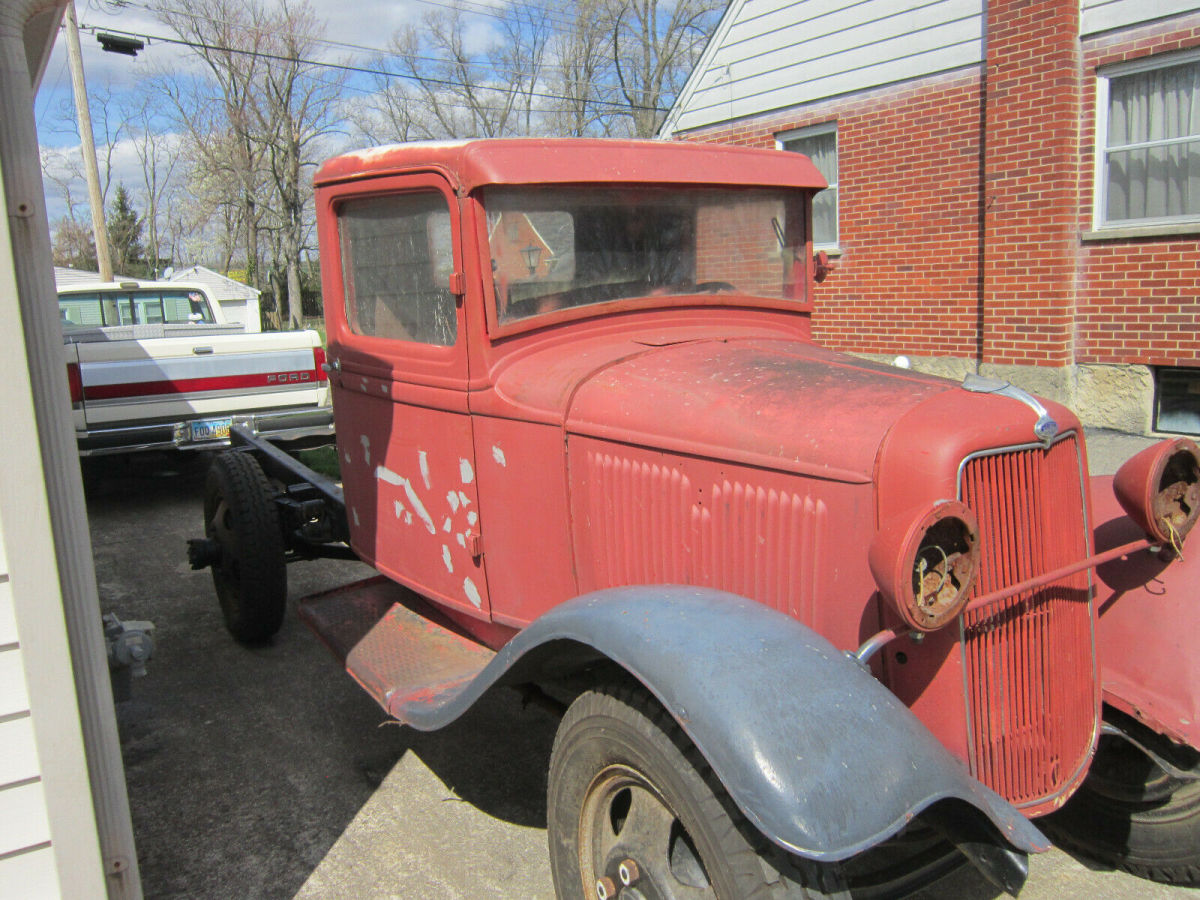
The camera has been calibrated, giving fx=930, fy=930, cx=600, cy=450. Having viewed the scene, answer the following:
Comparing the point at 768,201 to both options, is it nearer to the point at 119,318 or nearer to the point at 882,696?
the point at 882,696

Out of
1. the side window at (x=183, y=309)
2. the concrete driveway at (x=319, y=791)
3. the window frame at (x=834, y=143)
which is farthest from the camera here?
the side window at (x=183, y=309)

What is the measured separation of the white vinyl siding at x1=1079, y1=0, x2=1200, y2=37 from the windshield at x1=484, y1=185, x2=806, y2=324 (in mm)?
5137

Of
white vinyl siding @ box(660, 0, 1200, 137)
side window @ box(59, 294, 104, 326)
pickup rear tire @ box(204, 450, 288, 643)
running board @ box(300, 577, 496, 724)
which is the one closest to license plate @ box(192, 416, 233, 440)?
pickup rear tire @ box(204, 450, 288, 643)

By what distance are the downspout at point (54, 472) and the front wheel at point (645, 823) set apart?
3.38ft

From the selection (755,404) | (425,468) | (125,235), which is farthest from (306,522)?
(125,235)

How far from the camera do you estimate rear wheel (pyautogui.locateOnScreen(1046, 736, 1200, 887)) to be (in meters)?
2.42

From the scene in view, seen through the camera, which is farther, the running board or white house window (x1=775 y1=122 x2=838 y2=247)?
white house window (x1=775 y1=122 x2=838 y2=247)

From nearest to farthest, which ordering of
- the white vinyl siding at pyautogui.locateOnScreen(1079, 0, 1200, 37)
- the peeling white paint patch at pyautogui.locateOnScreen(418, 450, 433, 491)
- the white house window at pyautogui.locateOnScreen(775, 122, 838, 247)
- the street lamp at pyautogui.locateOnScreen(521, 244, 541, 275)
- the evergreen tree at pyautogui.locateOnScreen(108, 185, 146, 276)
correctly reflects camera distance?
the street lamp at pyautogui.locateOnScreen(521, 244, 541, 275)
the peeling white paint patch at pyautogui.locateOnScreen(418, 450, 433, 491)
the white vinyl siding at pyautogui.locateOnScreen(1079, 0, 1200, 37)
the white house window at pyautogui.locateOnScreen(775, 122, 838, 247)
the evergreen tree at pyautogui.locateOnScreen(108, 185, 146, 276)

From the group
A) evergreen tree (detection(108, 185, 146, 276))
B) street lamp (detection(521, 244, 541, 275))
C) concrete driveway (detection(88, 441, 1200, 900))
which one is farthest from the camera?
evergreen tree (detection(108, 185, 146, 276))

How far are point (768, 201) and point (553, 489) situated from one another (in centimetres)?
131

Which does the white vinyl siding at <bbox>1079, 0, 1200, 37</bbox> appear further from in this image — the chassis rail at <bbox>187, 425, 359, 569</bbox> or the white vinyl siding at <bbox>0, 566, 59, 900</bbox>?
the white vinyl siding at <bbox>0, 566, 59, 900</bbox>

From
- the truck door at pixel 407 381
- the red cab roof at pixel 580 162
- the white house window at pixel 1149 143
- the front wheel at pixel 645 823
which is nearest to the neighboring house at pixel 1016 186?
the white house window at pixel 1149 143

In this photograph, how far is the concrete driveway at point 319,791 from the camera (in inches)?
106

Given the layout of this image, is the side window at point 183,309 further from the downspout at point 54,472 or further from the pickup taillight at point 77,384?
the downspout at point 54,472
